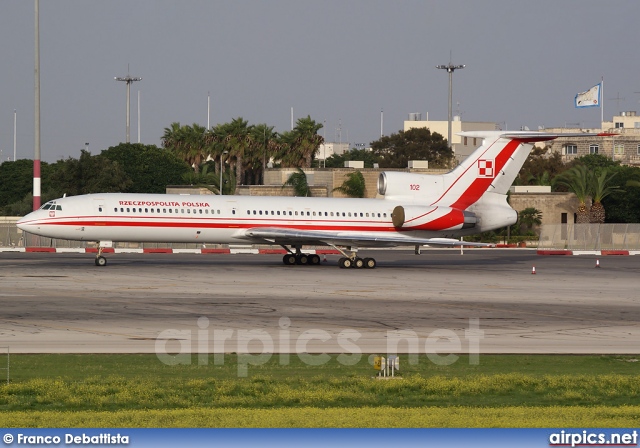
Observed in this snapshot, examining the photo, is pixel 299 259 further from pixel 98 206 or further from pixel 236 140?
pixel 236 140

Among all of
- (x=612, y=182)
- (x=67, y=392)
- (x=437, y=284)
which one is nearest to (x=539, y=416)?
(x=67, y=392)

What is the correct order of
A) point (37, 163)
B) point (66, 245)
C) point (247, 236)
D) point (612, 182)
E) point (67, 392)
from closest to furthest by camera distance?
point (67, 392) → point (247, 236) → point (37, 163) → point (66, 245) → point (612, 182)

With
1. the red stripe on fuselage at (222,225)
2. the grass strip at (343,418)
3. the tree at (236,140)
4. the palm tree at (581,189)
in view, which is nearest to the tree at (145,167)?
the tree at (236,140)

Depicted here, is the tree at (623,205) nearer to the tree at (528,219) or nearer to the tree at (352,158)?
the tree at (528,219)

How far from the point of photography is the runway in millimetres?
18734

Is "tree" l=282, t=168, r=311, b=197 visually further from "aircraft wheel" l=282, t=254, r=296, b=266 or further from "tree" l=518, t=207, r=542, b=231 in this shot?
"aircraft wheel" l=282, t=254, r=296, b=266

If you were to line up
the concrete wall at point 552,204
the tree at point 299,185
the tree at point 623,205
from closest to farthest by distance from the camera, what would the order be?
the tree at point 299,185
the concrete wall at point 552,204
the tree at point 623,205

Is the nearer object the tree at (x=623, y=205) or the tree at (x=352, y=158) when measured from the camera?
the tree at (x=623, y=205)

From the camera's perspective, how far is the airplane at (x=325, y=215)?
4088 cm

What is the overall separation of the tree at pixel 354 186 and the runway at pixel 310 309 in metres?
39.4

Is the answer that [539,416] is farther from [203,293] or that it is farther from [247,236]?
[247,236]

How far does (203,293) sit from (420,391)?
52.7ft

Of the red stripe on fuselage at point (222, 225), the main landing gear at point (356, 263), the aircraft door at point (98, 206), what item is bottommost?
the main landing gear at point (356, 263)

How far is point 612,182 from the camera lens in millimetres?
86312
